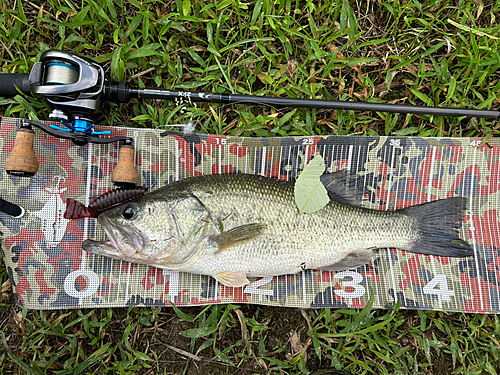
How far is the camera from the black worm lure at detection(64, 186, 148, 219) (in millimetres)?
2861

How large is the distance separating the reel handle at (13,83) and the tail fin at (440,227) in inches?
142

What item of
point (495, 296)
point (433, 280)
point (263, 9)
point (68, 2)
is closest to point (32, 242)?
point (68, 2)

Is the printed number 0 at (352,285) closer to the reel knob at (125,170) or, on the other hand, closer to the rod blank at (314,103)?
the rod blank at (314,103)

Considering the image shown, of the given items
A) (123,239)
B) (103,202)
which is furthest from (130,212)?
(103,202)

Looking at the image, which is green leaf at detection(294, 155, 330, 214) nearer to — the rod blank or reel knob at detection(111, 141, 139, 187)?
the rod blank

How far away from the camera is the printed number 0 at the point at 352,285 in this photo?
9.66 feet

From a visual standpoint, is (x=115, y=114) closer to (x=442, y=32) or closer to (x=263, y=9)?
(x=263, y=9)

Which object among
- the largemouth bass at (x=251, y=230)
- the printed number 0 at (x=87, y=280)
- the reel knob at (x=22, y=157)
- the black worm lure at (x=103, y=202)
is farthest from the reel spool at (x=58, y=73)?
the printed number 0 at (x=87, y=280)

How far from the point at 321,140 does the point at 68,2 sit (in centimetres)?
284

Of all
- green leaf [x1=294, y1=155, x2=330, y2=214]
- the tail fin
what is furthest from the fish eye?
the tail fin

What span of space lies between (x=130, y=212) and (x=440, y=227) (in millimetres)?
2822

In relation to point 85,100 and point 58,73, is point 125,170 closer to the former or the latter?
point 85,100

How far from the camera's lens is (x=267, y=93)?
3.10 m

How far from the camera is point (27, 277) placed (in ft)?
9.27
